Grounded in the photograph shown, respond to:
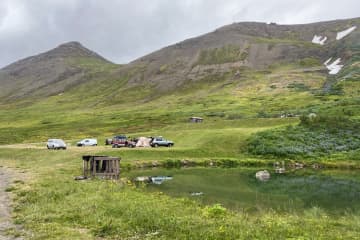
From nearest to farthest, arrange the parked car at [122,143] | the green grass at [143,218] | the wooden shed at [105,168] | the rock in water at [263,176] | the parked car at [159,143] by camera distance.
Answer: the green grass at [143,218] < the wooden shed at [105,168] < the rock in water at [263,176] < the parked car at [122,143] < the parked car at [159,143]

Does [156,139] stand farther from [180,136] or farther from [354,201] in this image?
[354,201]

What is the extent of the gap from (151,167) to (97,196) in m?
40.4

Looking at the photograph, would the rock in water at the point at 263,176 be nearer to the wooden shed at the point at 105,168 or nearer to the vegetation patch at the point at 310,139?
the wooden shed at the point at 105,168

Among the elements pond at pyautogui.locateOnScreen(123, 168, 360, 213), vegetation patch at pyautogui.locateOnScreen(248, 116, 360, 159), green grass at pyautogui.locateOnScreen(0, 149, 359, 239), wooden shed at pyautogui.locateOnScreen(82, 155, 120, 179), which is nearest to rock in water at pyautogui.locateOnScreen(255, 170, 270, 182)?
pond at pyautogui.locateOnScreen(123, 168, 360, 213)

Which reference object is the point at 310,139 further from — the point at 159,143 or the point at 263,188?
the point at 263,188

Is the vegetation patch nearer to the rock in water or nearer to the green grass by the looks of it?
the rock in water

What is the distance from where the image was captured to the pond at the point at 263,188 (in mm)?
37938

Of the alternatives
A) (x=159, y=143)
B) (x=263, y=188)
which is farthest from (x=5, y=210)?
(x=159, y=143)

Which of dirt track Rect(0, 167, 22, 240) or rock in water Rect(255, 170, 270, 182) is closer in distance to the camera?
dirt track Rect(0, 167, 22, 240)

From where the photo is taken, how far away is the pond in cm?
3794

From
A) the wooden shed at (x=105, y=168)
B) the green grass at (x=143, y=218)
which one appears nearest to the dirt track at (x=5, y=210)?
the green grass at (x=143, y=218)

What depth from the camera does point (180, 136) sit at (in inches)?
3782

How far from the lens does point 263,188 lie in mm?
49875

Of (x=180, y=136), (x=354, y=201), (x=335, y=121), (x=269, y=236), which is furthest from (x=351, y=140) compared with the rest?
(x=269, y=236)
